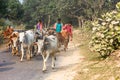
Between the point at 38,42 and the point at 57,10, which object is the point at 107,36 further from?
the point at 57,10

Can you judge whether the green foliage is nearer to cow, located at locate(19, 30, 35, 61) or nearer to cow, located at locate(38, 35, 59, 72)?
cow, located at locate(38, 35, 59, 72)

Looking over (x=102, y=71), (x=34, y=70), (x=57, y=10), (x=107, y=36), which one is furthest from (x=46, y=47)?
(x=57, y=10)

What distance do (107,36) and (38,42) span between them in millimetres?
2884

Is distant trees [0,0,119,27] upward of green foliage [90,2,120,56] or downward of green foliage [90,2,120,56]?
upward

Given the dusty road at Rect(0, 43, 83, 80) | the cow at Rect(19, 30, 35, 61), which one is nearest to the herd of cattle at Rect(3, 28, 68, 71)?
the cow at Rect(19, 30, 35, 61)

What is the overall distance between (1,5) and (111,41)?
2057 cm

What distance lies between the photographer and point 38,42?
11531mm

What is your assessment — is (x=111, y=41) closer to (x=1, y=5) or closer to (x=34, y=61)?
(x=34, y=61)

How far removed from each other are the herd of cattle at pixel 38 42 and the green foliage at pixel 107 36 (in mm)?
1839

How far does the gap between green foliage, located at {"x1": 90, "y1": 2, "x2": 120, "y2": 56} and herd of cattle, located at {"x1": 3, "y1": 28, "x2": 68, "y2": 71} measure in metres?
1.84

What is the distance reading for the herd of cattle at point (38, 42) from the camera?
11820 millimetres

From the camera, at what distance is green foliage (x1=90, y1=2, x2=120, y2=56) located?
11328mm

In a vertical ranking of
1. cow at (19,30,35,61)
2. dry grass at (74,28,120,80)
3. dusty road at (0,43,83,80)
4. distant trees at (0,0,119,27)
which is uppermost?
distant trees at (0,0,119,27)

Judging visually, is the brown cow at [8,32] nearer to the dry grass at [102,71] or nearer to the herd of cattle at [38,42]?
the herd of cattle at [38,42]
